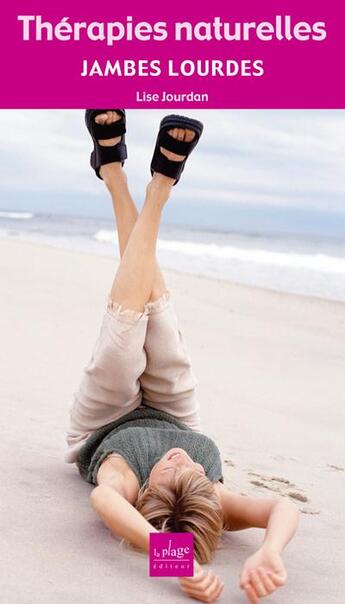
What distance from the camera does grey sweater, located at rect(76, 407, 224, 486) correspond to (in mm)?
3002

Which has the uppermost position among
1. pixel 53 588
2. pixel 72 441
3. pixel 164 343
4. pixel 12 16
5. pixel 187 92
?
pixel 12 16

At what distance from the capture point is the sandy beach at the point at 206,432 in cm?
253

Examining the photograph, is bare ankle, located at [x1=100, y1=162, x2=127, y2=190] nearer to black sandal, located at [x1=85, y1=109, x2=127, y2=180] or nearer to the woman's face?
black sandal, located at [x1=85, y1=109, x2=127, y2=180]

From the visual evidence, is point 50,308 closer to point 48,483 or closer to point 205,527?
point 48,483

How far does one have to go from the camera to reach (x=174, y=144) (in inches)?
134

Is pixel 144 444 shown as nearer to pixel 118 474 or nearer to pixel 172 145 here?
pixel 118 474

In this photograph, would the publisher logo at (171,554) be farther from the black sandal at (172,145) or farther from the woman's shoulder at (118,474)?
the black sandal at (172,145)

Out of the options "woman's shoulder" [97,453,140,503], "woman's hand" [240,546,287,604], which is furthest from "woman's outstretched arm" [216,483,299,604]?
"woman's shoulder" [97,453,140,503]

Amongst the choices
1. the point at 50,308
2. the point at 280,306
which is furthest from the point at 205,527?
the point at 280,306

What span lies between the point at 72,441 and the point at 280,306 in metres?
7.22

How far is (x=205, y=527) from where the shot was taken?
2.66 m

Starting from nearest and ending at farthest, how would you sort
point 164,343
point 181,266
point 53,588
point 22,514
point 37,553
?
1. point 53,588
2. point 37,553
3. point 22,514
4. point 164,343
5. point 181,266

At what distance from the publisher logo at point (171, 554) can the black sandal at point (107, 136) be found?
174 cm

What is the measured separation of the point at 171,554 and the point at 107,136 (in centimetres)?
181
